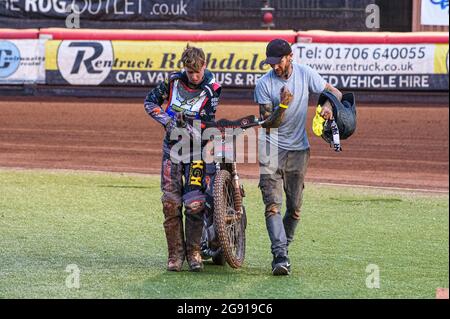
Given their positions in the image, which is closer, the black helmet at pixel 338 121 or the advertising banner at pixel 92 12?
the black helmet at pixel 338 121

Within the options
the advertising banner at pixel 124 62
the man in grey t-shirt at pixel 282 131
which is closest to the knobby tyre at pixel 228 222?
the man in grey t-shirt at pixel 282 131

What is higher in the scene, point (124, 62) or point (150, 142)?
point (124, 62)

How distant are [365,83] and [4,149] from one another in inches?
320

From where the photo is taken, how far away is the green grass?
25.8 ft

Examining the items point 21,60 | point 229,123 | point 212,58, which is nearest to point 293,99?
point 229,123

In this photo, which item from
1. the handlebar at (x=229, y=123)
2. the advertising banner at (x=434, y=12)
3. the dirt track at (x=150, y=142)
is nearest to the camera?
the handlebar at (x=229, y=123)

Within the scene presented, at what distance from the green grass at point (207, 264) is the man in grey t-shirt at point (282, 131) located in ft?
1.21

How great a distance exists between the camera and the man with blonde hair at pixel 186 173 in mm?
8477

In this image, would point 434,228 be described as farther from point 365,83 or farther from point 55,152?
point 365,83

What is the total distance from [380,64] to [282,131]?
14.3 meters

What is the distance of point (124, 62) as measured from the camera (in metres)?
24.0

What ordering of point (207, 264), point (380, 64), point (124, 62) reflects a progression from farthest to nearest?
point (124, 62), point (380, 64), point (207, 264)

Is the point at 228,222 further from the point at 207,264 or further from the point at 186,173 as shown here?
the point at 207,264

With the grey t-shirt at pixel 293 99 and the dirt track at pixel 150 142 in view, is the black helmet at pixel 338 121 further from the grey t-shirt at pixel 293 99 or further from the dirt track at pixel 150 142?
the dirt track at pixel 150 142
